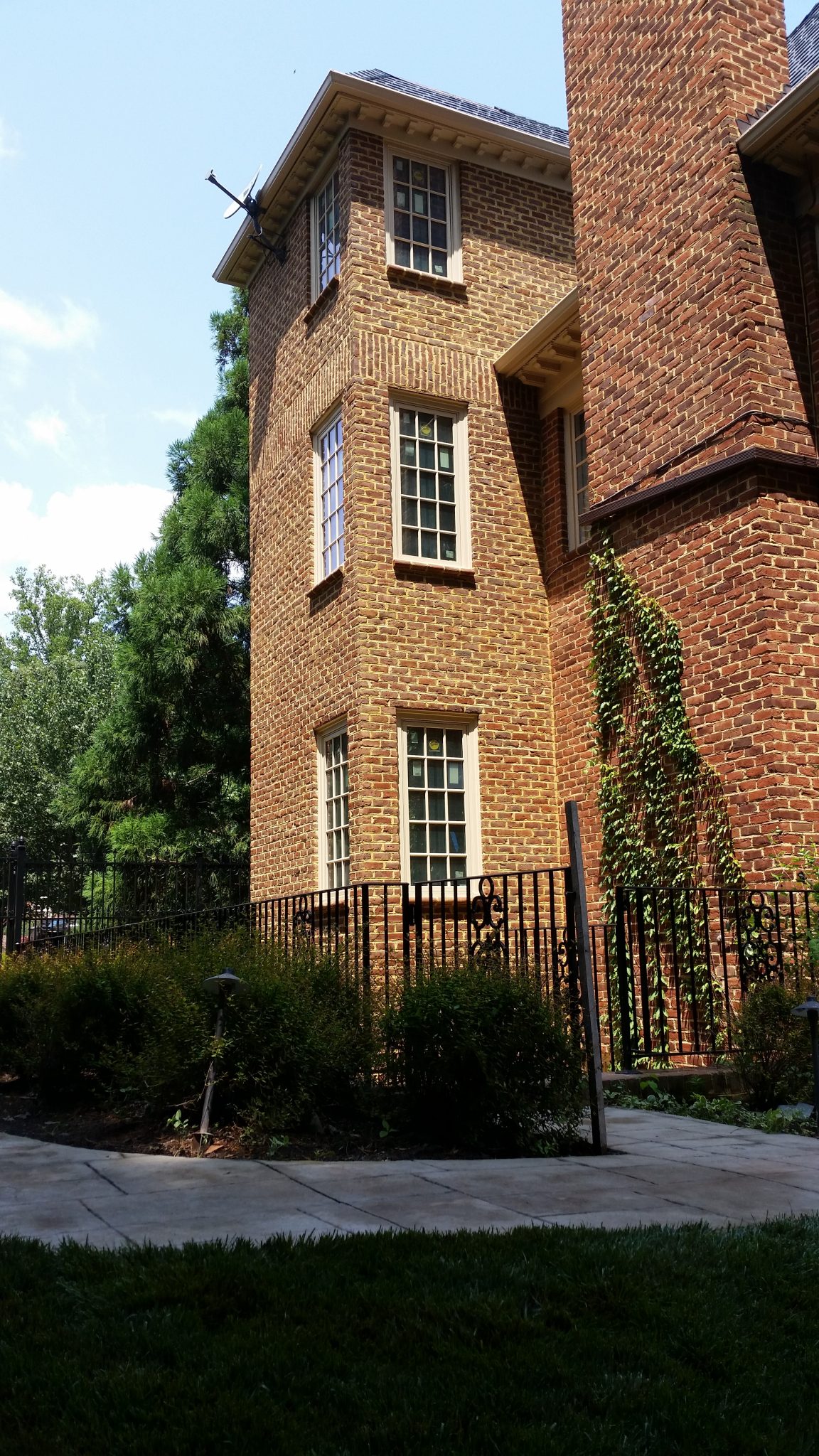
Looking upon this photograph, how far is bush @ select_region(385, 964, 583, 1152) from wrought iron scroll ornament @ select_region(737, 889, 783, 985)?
281 centimetres

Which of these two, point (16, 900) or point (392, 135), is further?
point (16, 900)

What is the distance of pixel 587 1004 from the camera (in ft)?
20.2

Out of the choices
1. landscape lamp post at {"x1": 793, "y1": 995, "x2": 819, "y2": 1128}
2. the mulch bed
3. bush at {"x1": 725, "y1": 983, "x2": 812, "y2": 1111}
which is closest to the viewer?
the mulch bed

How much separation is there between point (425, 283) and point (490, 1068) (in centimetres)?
1007

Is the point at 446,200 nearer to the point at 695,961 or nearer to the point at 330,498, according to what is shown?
the point at 330,498

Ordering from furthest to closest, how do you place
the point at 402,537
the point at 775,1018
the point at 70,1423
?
the point at 402,537 → the point at 775,1018 → the point at 70,1423

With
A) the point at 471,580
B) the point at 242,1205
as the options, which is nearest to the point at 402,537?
the point at 471,580

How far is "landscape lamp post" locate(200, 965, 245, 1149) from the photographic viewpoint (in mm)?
6293

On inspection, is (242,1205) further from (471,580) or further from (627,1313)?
(471,580)

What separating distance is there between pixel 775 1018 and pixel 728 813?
2236 millimetres

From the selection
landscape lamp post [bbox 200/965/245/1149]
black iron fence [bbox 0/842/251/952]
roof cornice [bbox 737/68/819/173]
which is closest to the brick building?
roof cornice [bbox 737/68/819/173]

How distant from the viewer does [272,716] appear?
1503 centimetres

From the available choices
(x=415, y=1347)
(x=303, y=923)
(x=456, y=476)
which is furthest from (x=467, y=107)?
(x=415, y=1347)

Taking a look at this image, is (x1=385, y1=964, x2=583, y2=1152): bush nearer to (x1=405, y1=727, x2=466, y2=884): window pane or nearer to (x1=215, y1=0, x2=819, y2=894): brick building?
(x1=215, y1=0, x2=819, y2=894): brick building
